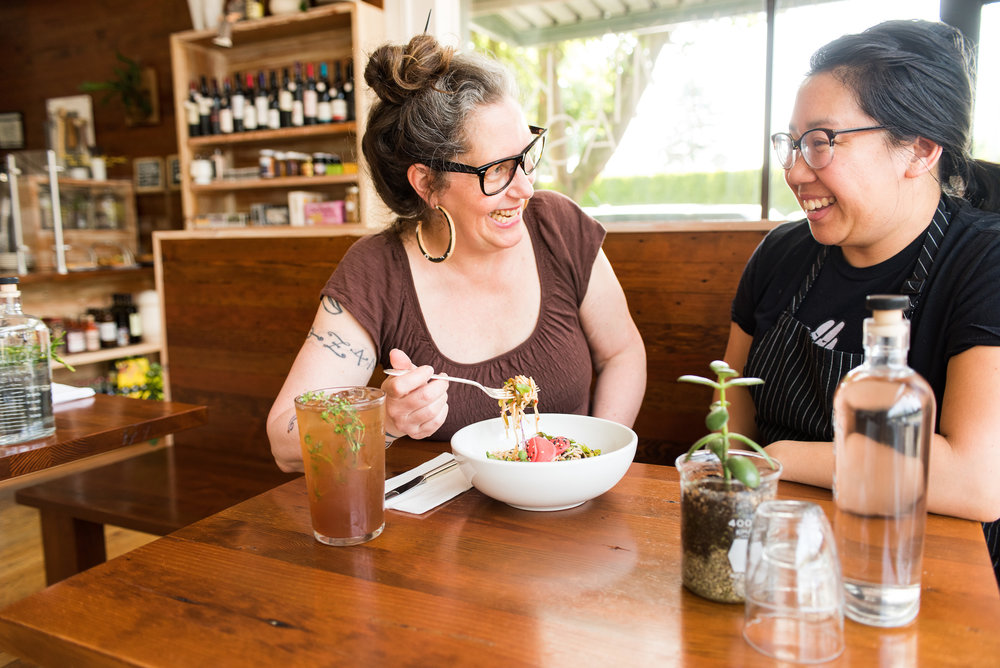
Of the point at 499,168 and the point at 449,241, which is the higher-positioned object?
the point at 499,168

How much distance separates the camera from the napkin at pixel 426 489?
1.00 metres

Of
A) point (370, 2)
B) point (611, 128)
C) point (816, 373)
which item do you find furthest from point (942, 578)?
point (370, 2)

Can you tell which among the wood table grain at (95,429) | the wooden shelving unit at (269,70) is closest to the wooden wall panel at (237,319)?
the wooden shelving unit at (269,70)

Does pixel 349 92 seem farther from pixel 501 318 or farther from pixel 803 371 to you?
pixel 803 371

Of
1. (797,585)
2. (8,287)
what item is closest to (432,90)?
(8,287)

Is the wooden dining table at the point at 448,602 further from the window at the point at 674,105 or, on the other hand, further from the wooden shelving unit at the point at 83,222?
the wooden shelving unit at the point at 83,222

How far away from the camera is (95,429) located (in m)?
1.63

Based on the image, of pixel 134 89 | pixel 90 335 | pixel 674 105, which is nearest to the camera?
pixel 674 105

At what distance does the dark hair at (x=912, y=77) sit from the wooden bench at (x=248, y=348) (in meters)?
0.75

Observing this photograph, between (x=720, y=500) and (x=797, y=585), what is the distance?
0.34 ft

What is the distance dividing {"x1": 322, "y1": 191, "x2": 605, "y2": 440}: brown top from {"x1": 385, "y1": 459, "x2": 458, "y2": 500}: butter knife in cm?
25

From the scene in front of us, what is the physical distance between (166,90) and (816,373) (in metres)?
4.92

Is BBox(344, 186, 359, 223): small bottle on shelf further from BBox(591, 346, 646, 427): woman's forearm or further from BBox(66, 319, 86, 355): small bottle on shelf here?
BBox(591, 346, 646, 427): woman's forearm

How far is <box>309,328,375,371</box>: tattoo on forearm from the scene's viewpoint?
1.43m
